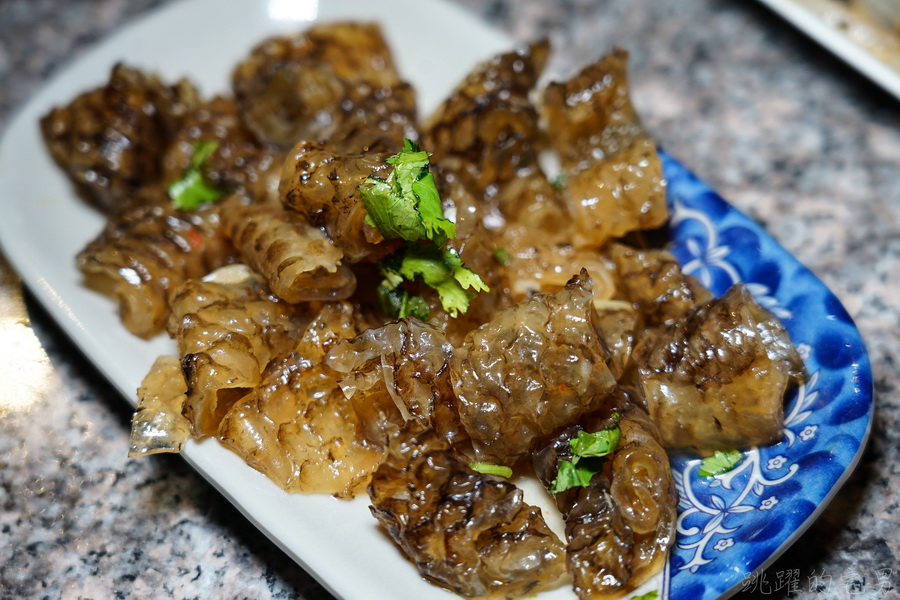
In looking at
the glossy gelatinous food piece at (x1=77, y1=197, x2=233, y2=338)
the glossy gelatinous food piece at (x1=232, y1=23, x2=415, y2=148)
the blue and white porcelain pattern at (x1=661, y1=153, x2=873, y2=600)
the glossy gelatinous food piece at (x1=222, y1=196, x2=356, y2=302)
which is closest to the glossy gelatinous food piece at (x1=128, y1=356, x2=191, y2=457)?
the glossy gelatinous food piece at (x1=77, y1=197, x2=233, y2=338)

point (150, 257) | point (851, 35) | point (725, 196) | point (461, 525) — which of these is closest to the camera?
point (461, 525)

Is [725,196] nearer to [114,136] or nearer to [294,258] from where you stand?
[294,258]

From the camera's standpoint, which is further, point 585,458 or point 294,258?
point 294,258

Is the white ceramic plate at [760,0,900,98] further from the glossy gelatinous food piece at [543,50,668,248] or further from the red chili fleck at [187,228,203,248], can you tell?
the red chili fleck at [187,228,203,248]

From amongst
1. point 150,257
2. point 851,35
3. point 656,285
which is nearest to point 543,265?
point 656,285

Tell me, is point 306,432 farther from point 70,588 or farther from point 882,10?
point 882,10
